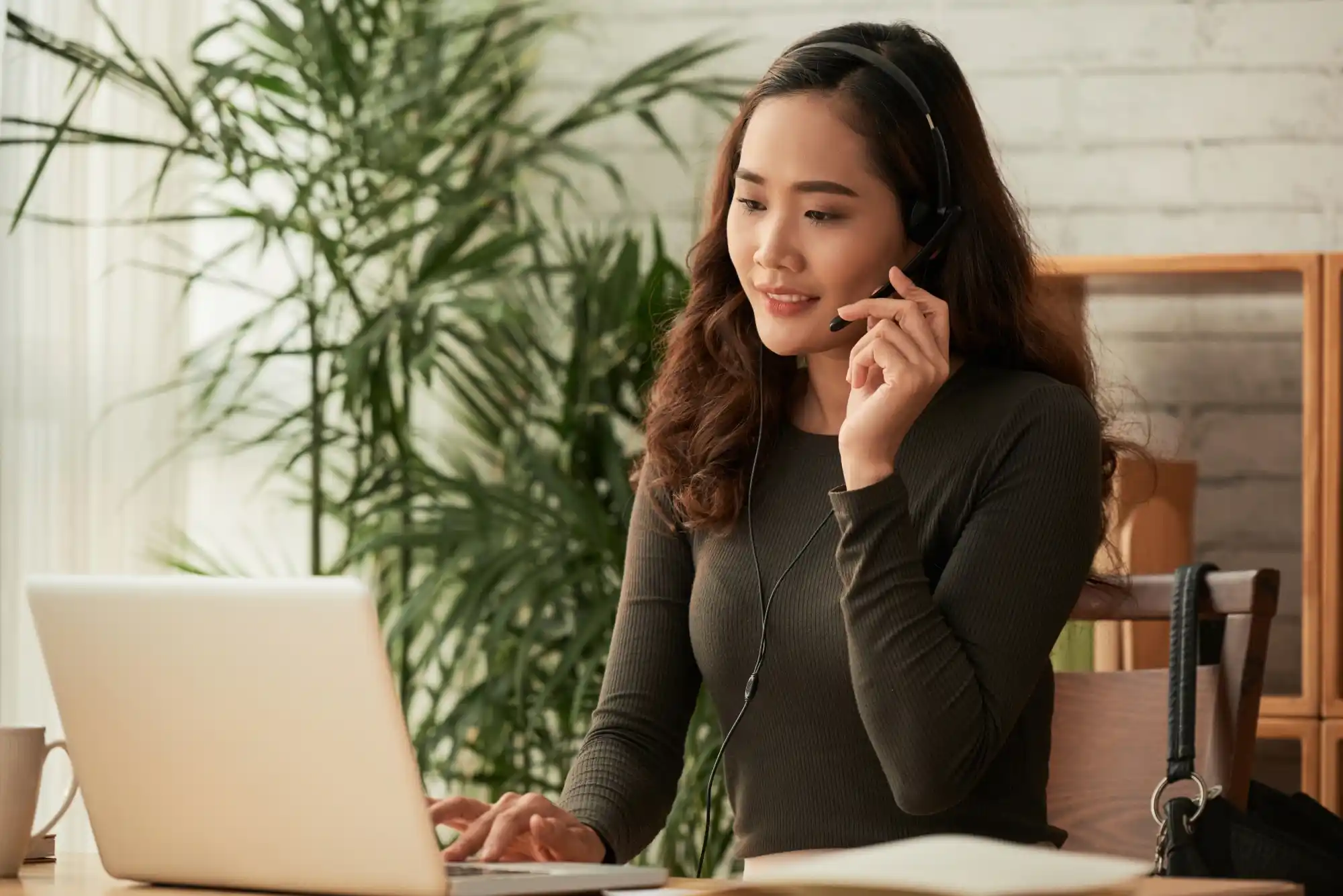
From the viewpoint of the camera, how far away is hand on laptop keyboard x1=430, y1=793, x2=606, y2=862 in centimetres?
124

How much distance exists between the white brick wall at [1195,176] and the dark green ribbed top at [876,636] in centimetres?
122

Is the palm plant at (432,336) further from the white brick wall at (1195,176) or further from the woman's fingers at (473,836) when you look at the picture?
the woman's fingers at (473,836)

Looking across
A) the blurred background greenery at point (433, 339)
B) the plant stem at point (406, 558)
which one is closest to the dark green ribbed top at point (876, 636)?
the blurred background greenery at point (433, 339)

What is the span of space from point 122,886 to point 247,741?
195mm

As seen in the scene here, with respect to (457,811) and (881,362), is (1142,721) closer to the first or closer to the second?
(881,362)

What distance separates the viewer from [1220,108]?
2883 mm

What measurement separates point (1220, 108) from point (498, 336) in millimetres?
1193

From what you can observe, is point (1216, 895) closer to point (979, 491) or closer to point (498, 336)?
point (979, 491)

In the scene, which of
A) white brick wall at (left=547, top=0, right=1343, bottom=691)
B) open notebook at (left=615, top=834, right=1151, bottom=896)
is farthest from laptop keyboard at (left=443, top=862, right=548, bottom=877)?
white brick wall at (left=547, top=0, right=1343, bottom=691)

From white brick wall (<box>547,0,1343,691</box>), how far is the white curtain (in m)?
Result: 1.22

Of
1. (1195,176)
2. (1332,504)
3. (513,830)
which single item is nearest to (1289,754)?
(1332,504)

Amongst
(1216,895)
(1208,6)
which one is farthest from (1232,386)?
(1216,895)

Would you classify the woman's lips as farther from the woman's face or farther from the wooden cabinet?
the wooden cabinet

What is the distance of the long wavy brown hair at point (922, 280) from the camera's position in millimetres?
1621
